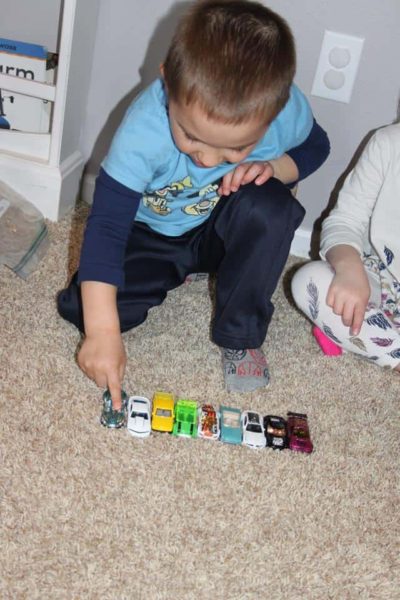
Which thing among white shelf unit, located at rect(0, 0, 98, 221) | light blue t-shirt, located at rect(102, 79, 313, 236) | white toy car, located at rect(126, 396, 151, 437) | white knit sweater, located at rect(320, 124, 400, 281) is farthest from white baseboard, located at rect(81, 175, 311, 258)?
white toy car, located at rect(126, 396, 151, 437)

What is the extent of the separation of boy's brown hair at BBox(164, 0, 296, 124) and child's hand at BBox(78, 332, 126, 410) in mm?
305

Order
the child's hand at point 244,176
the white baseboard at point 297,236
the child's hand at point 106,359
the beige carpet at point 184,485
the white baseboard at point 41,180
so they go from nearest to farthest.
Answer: the beige carpet at point 184,485 → the child's hand at point 106,359 → the child's hand at point 244,176 → the white baseboard at point 41,180 → the white baseboard at point 297,236

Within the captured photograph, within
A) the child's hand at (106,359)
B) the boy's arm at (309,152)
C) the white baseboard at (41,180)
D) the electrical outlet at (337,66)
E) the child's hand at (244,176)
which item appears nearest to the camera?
the child's hand at (106,359)

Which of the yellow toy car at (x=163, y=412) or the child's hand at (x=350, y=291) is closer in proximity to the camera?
the yellow toy car at (x=163, y=412)

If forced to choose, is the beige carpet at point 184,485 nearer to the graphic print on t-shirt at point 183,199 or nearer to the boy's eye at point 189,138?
the graphic print on t-shirt at point 183,199

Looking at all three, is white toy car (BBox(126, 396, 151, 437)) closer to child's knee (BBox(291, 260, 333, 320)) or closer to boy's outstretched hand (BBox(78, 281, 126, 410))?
boy's outstretched hand (BBox(78, 281, 126, 410))

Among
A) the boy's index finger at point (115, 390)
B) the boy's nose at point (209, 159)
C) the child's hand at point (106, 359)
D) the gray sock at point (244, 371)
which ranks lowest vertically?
the gray sock at point (244, 371)

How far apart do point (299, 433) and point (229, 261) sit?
277 mm

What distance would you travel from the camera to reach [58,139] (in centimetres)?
134

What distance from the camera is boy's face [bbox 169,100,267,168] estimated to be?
0.81 m

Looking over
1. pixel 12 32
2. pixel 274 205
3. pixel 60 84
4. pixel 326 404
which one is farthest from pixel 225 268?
pixel 12 32

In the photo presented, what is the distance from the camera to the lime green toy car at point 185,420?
960 mm

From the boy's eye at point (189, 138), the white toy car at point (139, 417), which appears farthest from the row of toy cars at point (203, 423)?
the boy's eye at point (189, 138)

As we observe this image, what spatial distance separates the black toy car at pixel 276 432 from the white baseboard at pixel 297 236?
0.55 m
